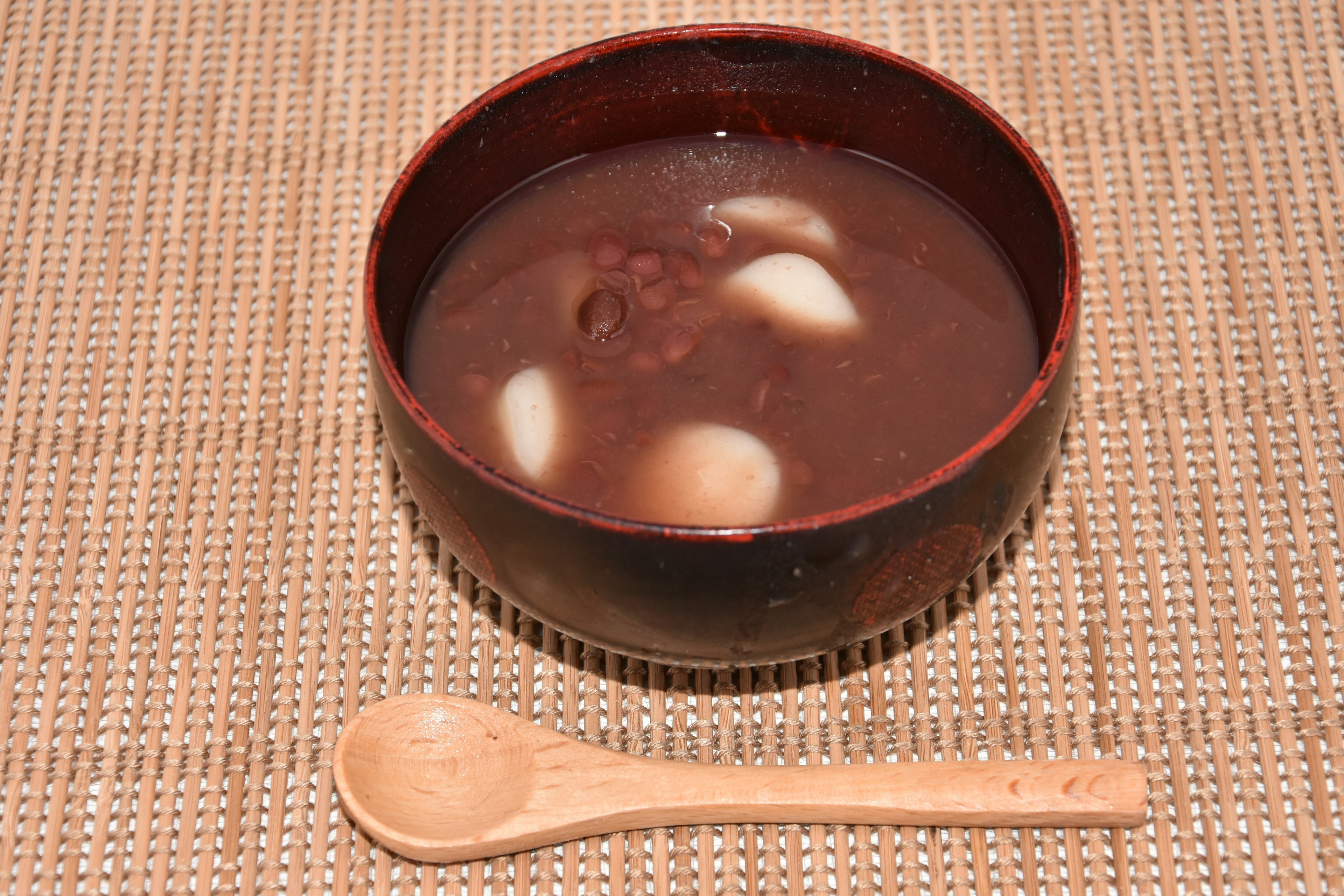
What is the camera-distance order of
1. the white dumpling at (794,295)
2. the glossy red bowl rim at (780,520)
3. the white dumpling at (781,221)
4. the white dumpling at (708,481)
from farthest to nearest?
the white dumpling at (781,221)
the white dumpling at (794,295)
the white dumpling at (708,481)
the glossy red bowl rim at (780,520)

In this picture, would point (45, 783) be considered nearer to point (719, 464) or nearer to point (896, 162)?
point (719, 464)

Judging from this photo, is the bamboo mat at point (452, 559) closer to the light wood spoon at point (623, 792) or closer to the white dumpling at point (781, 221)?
the light wood spoon at point (623, 792)

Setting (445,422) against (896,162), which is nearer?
(445,422)

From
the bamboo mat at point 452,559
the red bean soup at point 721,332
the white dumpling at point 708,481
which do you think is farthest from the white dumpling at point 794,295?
the bamboo mat at point 452,559

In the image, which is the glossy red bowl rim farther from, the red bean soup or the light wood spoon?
the light wood spoon

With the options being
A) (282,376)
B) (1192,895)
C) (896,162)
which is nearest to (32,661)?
(282,376)
